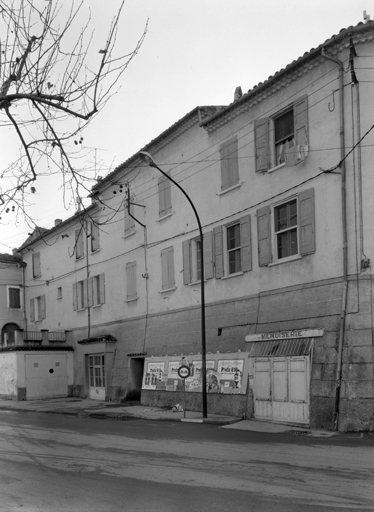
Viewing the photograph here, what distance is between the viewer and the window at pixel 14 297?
42.3 meters

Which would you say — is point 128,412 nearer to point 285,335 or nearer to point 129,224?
point 285,335

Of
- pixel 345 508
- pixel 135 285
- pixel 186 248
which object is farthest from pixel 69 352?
pixel 345 508

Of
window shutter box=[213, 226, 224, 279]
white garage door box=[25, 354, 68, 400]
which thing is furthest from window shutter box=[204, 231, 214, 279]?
white garage door box=[25, 354, 68, 400]

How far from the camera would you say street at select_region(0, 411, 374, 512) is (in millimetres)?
8102

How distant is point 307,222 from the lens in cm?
1861

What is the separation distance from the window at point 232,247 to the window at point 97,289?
1057 cm

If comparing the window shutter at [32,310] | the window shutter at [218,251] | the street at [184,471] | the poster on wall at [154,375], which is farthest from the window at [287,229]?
the window shutter at [32,310]

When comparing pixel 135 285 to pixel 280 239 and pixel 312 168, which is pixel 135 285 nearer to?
pixel 280 239

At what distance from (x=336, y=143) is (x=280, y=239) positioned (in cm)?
363

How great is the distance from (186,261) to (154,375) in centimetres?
488

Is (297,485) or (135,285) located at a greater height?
(135,285)

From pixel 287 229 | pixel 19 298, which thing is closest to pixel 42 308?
pixel 19 298

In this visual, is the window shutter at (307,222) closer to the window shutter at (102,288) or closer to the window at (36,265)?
the window shutter at (102,288)

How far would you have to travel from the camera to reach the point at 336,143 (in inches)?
704
